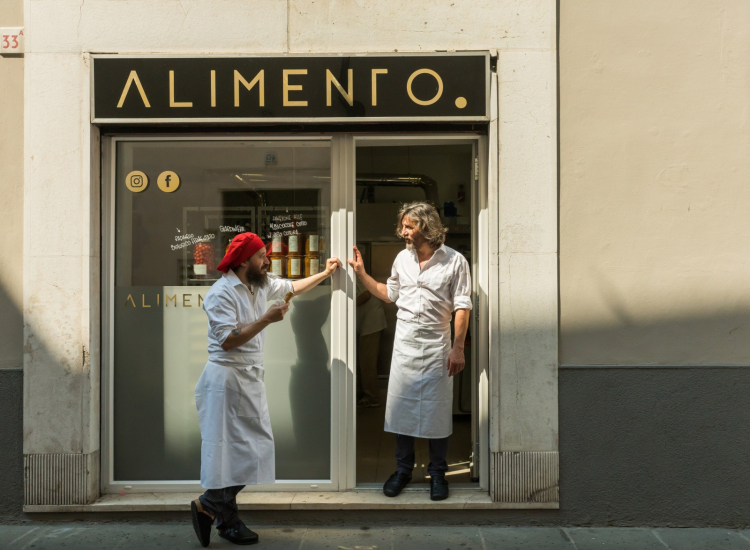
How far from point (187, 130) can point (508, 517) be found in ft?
11.2

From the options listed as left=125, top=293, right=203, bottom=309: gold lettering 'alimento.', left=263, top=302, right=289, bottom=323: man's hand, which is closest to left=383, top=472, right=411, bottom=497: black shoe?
left=263, top=302, right=289, bottom=323: man's hand

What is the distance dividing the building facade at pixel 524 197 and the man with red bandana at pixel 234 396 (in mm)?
479

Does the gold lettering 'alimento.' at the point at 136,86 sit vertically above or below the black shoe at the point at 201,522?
above

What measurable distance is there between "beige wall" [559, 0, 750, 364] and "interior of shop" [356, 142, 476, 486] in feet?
2.95

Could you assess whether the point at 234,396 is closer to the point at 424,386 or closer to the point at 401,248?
the point at 424,386

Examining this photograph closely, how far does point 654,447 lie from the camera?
4387 mm

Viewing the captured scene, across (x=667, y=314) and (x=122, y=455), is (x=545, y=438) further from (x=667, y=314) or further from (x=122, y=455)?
(x=122, y=455)

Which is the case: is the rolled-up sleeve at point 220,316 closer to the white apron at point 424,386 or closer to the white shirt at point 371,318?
the white apron at point 424,386

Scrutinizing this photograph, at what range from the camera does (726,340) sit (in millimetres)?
4398

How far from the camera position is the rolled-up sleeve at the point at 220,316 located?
3.85 metres

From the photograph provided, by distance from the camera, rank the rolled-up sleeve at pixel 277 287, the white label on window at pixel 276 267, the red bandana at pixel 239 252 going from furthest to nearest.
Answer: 1. the white label on window at pixel 276 267
2. the rolled-up sleeve at pixel 277 287
3. the red bandana at pixel 239 252

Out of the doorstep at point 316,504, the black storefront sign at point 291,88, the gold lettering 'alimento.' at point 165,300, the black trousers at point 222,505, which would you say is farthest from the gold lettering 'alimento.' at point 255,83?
the doorstep at point 316,504

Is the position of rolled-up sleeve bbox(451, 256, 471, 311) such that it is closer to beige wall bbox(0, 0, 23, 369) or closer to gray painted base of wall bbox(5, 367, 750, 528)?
gray painted base of wall bbox(5, 367, 750, 528)

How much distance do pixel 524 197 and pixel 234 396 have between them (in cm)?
223
